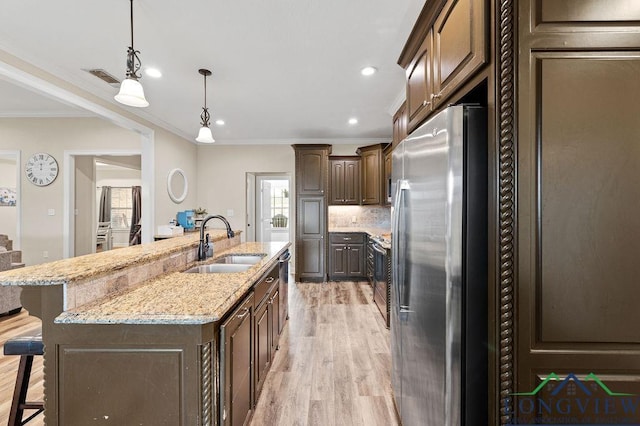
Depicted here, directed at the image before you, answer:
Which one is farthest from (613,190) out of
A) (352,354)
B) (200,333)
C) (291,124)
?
(291,124)

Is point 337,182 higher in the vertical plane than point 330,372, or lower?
higher

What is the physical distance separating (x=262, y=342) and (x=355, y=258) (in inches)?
139

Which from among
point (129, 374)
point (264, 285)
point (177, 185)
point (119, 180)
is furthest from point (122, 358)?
point (119, 180)

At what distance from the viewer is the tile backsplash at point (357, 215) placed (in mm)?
5961

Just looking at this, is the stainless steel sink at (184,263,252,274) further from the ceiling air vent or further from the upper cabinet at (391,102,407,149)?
the ceiling air vent

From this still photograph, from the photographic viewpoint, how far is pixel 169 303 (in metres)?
1.33

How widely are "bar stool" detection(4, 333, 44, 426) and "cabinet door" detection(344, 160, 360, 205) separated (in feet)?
15.3

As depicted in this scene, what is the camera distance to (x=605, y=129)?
996 millimetres

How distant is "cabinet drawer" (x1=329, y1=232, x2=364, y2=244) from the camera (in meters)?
5.43

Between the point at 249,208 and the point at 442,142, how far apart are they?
537 centimetres

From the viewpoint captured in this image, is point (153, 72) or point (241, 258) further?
point (153, 72)

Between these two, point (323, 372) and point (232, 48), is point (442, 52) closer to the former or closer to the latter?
point (232, 48)

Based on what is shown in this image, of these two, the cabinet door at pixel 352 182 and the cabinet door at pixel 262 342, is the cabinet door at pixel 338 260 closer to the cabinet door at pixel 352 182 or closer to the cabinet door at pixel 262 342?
the cabinet door at pixel 352 182
